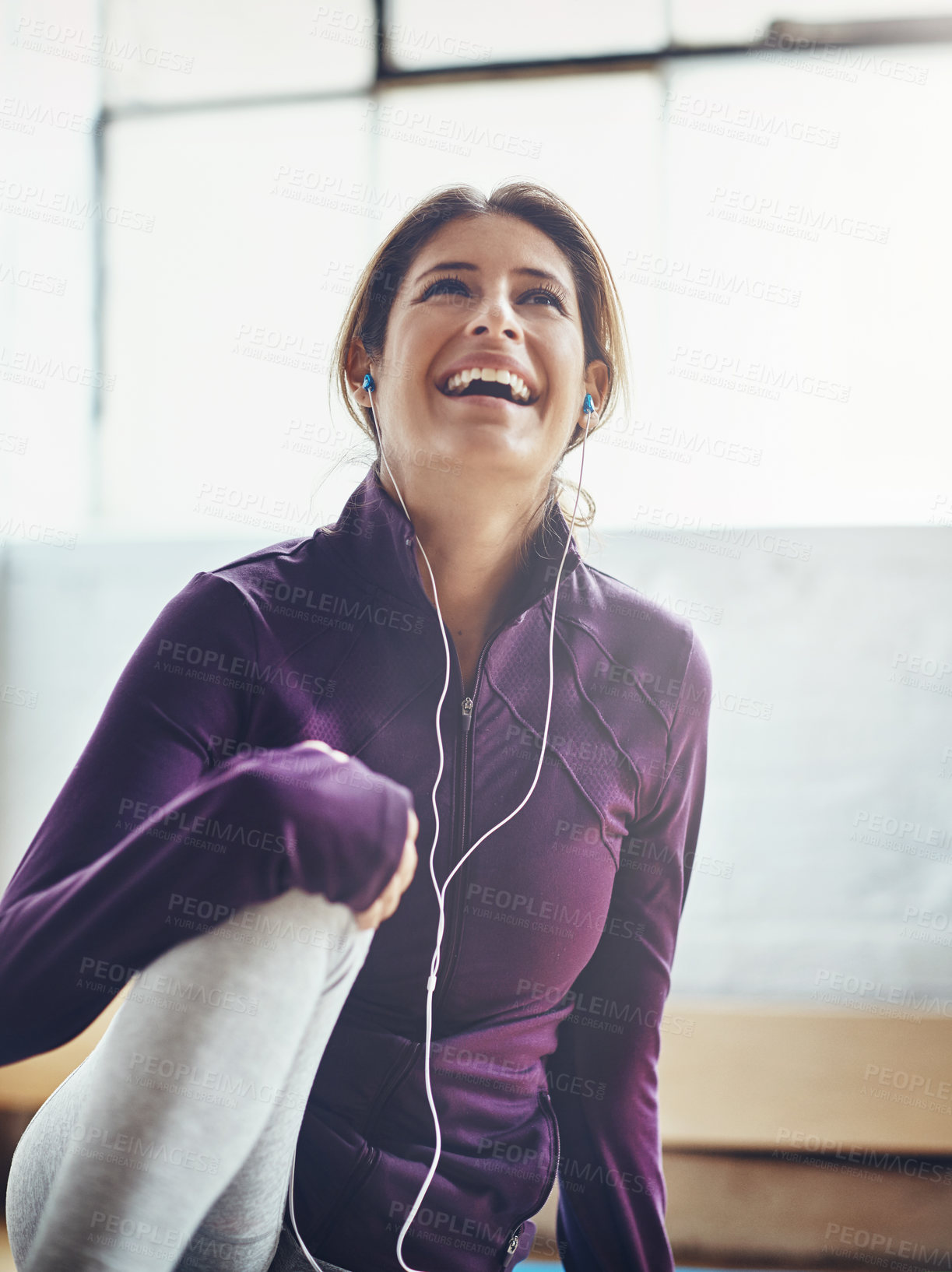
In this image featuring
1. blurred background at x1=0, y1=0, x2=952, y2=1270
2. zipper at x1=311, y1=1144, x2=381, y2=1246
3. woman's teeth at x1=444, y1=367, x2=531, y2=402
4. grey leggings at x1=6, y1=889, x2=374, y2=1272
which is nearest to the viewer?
grey leggings at x1=6, y1=889, x2=374, y2=1272

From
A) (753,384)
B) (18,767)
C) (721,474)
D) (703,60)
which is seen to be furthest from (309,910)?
(703,60)

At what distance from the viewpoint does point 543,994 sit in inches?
38.2

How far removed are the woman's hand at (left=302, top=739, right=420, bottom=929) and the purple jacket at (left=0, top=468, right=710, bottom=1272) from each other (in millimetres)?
15

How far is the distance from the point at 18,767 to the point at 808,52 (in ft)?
4.80

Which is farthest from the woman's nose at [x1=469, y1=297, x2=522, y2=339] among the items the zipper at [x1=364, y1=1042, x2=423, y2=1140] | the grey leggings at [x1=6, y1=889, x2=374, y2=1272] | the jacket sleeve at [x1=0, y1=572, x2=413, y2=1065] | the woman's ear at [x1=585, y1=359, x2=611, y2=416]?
the zipper at [x1=364, y1=1042, x2=423, y2=1140]

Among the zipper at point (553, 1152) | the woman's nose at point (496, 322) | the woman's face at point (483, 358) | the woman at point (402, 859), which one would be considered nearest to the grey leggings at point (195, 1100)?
the woman at point (402, 859)

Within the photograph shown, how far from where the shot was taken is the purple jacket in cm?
84

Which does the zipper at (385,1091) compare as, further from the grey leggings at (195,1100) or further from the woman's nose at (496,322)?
the woman's nose at (496,322)

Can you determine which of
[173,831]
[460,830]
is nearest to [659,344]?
[460,830]

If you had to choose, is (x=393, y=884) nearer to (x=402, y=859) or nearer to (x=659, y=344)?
(x=402, y=859)

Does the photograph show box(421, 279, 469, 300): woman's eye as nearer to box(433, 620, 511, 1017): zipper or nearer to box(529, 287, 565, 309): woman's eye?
Result: box(529, 287, 565, 309): woman's eye

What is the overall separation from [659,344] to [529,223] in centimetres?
28

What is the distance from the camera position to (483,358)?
3.28ft

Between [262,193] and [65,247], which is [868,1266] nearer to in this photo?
[262,193]
